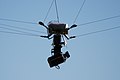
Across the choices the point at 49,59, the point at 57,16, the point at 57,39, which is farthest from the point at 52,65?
the point at 57,16

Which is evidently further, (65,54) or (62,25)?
(65,54)

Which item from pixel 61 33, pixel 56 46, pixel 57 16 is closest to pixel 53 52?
pixel 56 46

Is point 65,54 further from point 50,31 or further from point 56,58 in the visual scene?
point 50,31

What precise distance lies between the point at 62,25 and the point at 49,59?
141 centimetres

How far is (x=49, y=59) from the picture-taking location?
37.0 ft

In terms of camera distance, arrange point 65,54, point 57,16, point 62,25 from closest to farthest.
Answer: point 62,25, point 65,54, point 57,16

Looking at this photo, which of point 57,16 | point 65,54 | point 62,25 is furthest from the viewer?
point 57,16

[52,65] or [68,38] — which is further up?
[68,38]

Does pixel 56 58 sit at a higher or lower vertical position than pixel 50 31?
lower

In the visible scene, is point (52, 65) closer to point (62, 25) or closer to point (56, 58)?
point (56, 58)

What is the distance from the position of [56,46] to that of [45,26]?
1.28m

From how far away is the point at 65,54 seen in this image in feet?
37.9

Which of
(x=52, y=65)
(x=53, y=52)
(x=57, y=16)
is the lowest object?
(x=52, y=65)

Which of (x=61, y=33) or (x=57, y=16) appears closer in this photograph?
(x=61, y=33)
